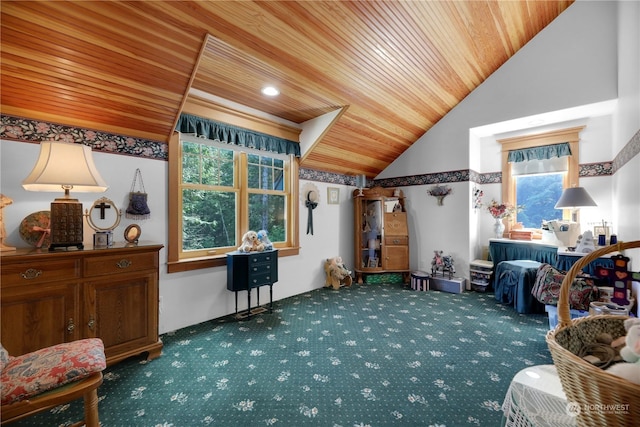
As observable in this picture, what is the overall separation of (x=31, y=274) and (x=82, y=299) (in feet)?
1.13

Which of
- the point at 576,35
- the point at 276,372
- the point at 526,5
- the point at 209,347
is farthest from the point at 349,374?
the point at 576,35

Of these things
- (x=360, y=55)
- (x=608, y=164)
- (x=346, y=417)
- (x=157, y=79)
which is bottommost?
(x=346, y=417)

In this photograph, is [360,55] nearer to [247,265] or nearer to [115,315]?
[247,265]

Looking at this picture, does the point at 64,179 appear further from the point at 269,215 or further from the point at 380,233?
the point at 380,233

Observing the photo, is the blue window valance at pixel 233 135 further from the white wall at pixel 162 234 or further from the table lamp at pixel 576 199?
the table lamp at pixel 576 199

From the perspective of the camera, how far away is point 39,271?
5.78 ft

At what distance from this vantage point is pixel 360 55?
2.77m

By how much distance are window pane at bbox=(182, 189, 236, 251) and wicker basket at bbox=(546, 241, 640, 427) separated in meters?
3.20

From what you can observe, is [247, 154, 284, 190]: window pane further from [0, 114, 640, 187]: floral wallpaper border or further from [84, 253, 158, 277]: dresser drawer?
[84, 253, 158, 277]: dresser drawer

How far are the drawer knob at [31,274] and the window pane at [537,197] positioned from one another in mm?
5912

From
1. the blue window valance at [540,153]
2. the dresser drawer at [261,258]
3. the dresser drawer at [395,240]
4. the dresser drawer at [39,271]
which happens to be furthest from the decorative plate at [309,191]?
the blue window valance at [540,153]

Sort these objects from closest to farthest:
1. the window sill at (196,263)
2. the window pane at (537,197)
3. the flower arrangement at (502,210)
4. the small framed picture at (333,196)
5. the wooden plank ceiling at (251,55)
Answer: the wooden plank ceiling at (251,55), the window sill at (196,263), the window pane at (537,197), the flower arrangement at (502,210), the small framed picture at (333,196)

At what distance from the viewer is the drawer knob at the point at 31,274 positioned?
1711 mm

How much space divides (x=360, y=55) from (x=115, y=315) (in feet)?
10.8
